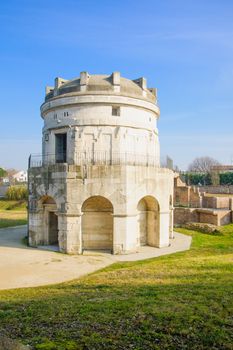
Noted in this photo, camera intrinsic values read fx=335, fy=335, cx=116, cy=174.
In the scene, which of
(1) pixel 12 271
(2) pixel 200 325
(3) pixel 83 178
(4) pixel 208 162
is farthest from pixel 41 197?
(4) pixel 208 162

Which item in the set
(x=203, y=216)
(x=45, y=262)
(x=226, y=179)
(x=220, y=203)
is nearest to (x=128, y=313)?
(x=45, y=262)

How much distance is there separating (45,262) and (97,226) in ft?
14.8

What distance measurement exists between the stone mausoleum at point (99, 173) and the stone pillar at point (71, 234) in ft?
0.18

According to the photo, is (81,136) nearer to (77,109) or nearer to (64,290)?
(77,109)

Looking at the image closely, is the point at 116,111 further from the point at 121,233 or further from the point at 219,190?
the point at 219,190

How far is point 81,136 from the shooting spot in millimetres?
20641

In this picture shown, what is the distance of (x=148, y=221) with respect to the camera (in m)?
21.9

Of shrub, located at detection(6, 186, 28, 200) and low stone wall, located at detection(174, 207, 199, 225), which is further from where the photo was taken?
shrub, located at detection(6, 186, 28, 200)

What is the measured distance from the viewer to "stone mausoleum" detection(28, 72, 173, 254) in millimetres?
18906

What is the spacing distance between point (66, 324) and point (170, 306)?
2.54 metres

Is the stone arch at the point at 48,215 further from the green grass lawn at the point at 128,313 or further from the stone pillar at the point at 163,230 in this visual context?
the green grass lawn at the point at 128,313

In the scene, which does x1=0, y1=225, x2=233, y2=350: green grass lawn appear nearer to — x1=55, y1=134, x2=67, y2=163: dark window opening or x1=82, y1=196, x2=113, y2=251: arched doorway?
x1=82, y1=196, x2=113, y2=251: arched doorway

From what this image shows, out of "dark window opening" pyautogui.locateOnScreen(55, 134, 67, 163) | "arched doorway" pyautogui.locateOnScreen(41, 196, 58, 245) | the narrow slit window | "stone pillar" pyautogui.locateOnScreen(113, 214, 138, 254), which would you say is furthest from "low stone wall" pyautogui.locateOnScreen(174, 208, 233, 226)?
"dark window opening" pyautogui.locateOnScreen(55, 134, 67, 163)

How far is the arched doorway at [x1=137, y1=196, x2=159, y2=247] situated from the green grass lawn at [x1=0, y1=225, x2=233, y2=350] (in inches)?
339
